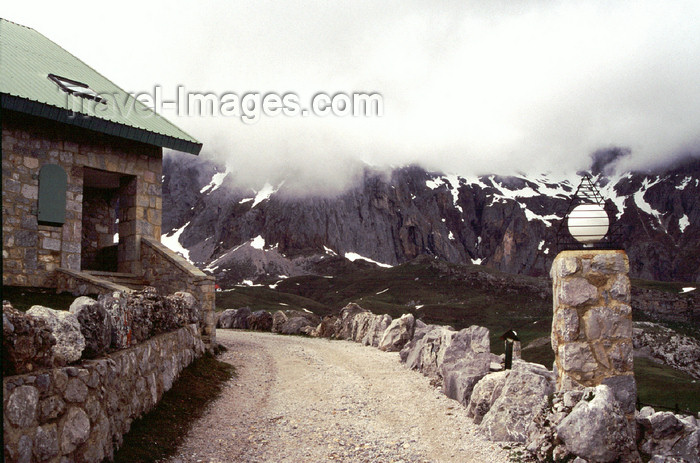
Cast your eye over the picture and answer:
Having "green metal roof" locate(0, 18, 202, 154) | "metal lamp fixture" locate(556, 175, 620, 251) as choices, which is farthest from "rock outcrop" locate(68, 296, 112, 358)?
"green metal roof" locate(0, 18, 202, 154)

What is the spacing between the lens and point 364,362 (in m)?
17.5

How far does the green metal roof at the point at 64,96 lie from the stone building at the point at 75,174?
0.03 metres

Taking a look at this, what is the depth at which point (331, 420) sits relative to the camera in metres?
10.5

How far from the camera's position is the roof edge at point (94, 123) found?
540 inches

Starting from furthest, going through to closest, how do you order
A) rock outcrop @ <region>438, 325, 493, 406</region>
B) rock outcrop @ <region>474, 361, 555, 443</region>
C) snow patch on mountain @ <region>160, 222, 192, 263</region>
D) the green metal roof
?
snow patch on mountain @ <region>160, 222, 192, 263</region> < the green metal roof < rock outcrop @ <region>438, 325, 493, 406</region> < rock outcrop @ <region>474, 361, 555, 443</region>

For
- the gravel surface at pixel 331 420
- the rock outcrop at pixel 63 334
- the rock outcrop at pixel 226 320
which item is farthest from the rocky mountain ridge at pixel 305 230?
the rock outcrop at pixel 63 334

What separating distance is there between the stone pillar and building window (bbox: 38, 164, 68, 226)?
13018 mm

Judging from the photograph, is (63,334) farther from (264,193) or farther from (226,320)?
(264,193)

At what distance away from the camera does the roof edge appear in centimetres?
1371

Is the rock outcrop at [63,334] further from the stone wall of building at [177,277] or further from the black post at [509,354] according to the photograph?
the stone wall of building at [177,277]

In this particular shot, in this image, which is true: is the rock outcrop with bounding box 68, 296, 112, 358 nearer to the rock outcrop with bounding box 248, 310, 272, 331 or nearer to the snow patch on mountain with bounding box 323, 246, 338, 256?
the rock outcrop with bounding box 248, 310, 272, 331

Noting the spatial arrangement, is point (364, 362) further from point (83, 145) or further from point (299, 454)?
point (83, 145)

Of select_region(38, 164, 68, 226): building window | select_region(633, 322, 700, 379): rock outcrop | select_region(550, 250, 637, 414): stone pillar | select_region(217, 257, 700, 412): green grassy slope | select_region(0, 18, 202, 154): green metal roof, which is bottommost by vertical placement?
select_region(633, 322, 700, 379): rock outcrop

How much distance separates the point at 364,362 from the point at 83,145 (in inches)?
416
